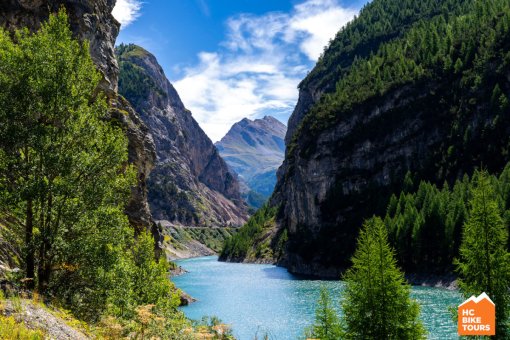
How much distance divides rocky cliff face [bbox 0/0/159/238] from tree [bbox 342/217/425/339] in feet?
101

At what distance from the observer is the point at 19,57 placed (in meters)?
22.8

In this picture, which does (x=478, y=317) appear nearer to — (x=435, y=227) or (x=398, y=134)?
(x=435, y=227)

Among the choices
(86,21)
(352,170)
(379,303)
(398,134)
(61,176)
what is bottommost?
(379,303)

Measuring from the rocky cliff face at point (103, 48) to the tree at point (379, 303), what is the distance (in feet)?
101

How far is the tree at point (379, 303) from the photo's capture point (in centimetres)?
3027

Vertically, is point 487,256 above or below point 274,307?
above

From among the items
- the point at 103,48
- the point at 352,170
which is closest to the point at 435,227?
the point at 352,170

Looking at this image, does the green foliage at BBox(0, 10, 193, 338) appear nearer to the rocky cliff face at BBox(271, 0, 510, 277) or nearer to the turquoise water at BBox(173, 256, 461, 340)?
the turquoise water at BBox(173, 256, 461, 340)

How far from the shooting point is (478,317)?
103ft

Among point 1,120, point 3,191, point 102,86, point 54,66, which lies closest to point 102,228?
point 3,191

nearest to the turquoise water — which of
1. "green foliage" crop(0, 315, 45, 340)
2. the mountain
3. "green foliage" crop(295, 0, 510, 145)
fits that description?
"green foliage" crop(0, 315, 45, 340)

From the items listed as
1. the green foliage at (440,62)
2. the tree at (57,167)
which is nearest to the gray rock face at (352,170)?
the green foliage at (440,62)

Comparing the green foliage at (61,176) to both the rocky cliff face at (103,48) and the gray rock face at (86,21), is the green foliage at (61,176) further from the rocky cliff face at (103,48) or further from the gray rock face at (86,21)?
the gray rock face at (86,21)

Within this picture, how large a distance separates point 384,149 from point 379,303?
143723mm
